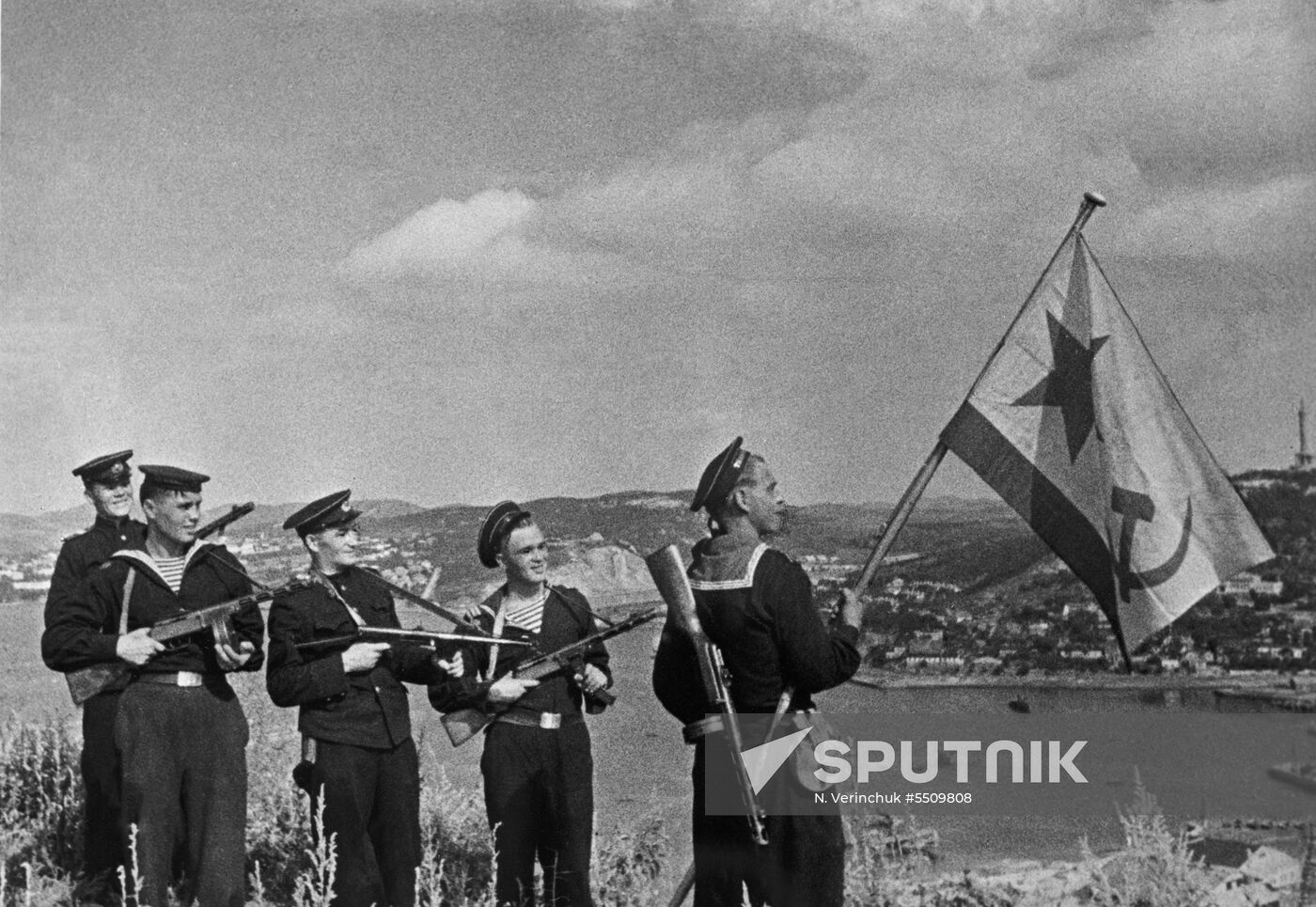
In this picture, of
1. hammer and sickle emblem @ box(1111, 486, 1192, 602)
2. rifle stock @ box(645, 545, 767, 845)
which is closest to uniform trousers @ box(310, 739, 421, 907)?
rifle stock @ box(645, 545, 767, 845)

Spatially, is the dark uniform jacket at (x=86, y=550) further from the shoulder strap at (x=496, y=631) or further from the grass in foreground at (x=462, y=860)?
the shoulder strap at (x=496, y=631)

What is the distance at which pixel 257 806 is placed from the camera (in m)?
7.21

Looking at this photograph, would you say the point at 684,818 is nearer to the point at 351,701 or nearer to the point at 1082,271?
the point at 351,701

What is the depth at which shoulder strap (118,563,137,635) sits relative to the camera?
6.11 m

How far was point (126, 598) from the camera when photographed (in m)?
6.13

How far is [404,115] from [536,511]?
1879 millimetres

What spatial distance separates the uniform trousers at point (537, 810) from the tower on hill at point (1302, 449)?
319 cm

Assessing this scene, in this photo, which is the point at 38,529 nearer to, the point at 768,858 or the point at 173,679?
the point at 173,679

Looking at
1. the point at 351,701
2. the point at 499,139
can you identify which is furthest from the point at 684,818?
the point at 499,139

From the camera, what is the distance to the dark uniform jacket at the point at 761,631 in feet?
17.1

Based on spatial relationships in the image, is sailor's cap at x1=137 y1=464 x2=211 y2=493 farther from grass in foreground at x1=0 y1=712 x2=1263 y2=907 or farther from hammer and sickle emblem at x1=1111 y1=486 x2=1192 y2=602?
hammer and sickle emblem at x1=1111 y1=486 x2=1192 y2=602

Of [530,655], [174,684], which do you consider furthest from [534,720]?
[174,684]

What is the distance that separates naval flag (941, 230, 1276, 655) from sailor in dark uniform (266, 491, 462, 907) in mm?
2185

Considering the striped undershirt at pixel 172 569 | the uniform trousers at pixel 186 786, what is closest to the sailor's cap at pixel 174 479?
the striped undershirt at pixel 172 569
